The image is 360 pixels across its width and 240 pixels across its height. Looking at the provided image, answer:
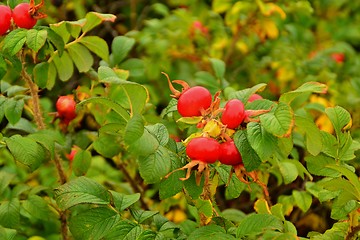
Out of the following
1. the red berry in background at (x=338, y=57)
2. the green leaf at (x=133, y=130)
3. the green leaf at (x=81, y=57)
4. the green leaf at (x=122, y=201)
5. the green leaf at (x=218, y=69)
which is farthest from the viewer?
the red berry in background at (x=338, y=57)

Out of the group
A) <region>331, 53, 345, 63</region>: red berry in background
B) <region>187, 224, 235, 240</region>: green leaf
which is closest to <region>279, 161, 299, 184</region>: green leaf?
<region>187, 224, 235, 240</region>: green leaf

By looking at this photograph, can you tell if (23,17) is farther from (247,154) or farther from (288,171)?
(288,171)

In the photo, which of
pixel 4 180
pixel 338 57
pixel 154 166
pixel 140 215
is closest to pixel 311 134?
pixel 154 166

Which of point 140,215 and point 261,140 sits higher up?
point 261,140

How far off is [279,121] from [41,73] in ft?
2.31

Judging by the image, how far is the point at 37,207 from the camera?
165 cm

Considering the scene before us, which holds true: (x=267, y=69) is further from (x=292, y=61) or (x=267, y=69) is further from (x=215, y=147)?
(x=215, y=147)

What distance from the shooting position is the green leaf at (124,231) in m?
1.25

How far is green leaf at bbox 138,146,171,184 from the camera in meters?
1.16

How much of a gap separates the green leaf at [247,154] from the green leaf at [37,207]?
69 cm

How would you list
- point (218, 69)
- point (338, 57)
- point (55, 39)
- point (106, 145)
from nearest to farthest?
point (55, 39) → point (106, 145) → point (218, 69) → point (338, 57)

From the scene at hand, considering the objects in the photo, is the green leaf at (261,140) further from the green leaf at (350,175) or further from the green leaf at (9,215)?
the green leaf at (9,215)

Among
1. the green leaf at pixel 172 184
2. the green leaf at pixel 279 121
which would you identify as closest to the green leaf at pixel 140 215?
the green leaf at pixel 172 184

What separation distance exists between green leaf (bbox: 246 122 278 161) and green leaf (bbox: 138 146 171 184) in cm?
16
